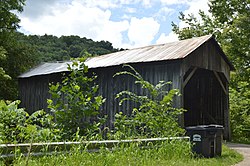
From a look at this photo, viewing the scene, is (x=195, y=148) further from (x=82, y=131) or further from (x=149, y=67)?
(x=149, y=67)

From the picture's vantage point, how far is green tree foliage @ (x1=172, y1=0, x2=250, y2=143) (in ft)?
61.2

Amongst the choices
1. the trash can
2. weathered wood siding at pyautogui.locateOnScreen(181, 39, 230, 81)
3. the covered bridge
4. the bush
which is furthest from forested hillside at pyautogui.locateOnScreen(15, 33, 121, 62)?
the trash can

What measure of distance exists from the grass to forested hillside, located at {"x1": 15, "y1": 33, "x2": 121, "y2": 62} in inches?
1004

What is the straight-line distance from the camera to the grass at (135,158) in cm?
594

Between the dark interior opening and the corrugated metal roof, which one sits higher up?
the corrugated metal roof

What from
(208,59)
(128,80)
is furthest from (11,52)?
(208,59)

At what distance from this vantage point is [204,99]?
16.7 metres

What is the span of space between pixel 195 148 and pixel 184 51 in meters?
4.63

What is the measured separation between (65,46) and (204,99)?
2462 cm

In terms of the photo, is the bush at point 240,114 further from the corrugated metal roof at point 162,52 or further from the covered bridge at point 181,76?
the corrugated metal roof at point 162,52

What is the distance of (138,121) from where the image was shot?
980 centimetres

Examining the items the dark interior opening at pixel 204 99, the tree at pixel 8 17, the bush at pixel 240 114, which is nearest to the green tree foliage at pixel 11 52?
the tree at pixel 8 17

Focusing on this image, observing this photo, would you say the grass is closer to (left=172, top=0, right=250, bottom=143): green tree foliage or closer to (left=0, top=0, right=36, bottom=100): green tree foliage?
(left=172, top=0, right=250, bottom=143): green tree foliage

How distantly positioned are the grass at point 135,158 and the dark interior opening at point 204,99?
6.91 metres
